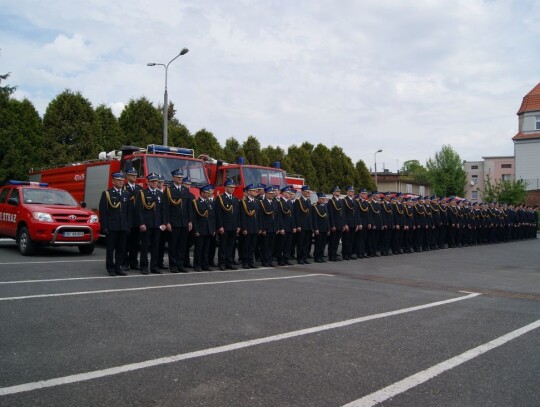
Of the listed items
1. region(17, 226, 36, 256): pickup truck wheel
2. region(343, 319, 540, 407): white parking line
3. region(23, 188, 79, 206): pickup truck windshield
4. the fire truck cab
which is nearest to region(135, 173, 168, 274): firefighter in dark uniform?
region(17, 226, 36, 256): pickup truck wheel

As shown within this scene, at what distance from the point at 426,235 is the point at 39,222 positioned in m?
12.5

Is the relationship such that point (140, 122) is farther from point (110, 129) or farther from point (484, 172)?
point (484, 172)

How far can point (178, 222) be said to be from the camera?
9898 millimetres

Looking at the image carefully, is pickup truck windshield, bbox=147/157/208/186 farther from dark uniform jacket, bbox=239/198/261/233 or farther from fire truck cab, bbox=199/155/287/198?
dark uniform jacket, bbox=239/198/261/233

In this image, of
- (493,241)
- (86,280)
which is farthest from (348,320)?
(493,241)

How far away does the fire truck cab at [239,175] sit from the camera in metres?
14.7

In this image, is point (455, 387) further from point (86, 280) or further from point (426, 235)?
point (426, 235)

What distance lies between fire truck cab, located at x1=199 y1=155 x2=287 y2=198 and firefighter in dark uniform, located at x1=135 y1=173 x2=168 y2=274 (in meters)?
4.84

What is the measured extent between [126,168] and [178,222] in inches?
186

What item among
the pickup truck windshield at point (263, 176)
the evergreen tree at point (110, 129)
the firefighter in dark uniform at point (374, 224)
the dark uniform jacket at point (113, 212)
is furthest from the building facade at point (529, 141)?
the dark uniform jacket at point (113, 212)

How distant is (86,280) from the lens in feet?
27.1

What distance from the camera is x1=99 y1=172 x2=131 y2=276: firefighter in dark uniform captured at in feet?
29.6

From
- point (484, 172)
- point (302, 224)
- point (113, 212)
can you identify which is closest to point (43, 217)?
point (113, 212)

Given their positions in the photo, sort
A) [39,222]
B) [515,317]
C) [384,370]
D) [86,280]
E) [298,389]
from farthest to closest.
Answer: [39,222] < [86,280] < [515,317] < [384,370] < [298,389]
